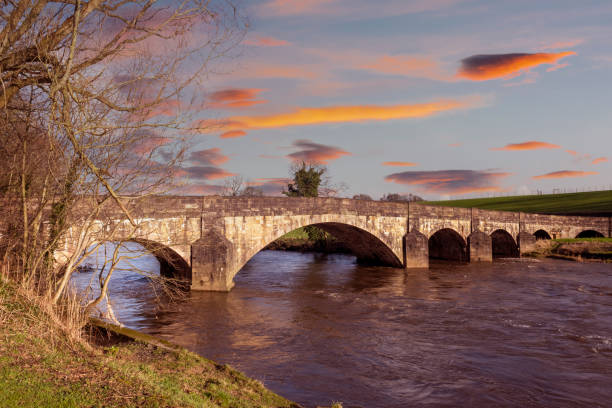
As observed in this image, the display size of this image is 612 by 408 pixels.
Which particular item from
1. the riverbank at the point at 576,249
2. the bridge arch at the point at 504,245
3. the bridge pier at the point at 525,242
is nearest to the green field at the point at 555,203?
the riverbank at the point at 576,249

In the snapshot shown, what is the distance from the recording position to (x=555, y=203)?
76.4m

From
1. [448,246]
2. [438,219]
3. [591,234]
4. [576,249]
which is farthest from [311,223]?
[591,234]

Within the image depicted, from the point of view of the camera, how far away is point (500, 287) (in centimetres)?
2094

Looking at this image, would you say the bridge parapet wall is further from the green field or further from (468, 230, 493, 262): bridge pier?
the green field

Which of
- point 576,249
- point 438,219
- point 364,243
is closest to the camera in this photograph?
point 364,243

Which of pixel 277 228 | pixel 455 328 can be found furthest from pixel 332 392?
pixel 277 228

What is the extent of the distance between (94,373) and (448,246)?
30875 mm

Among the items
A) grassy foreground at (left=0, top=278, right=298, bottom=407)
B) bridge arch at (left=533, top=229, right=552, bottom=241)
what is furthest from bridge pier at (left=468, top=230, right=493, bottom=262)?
grassy foreground at (left=0, top=278, right=298, bottom=407)

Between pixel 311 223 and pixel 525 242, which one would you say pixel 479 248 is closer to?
pixel 525 242

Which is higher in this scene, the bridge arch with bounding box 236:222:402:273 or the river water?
the bridge arch with bounding box 236:222:402:273

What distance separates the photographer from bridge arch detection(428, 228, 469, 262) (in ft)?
105

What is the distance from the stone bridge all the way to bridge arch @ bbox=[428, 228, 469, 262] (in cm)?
7

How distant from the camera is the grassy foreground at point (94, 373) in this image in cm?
490

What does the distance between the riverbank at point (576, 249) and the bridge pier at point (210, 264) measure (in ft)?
85.8
